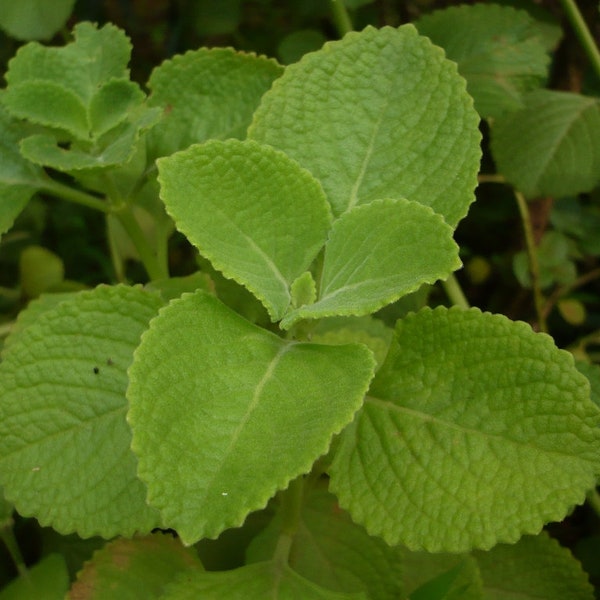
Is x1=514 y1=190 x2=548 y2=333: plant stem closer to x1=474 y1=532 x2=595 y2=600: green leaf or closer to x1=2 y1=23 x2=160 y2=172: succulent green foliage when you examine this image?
x1=474 y1=532 x2=595 y2=600: green leaf

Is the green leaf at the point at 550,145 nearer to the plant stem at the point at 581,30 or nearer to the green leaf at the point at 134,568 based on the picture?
the plant stem at the point at 581,30

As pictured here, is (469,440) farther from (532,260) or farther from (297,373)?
(532,260)

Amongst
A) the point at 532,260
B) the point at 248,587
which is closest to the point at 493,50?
the point at 532,260

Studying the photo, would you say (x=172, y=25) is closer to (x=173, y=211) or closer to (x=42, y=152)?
(x=42, y=152)

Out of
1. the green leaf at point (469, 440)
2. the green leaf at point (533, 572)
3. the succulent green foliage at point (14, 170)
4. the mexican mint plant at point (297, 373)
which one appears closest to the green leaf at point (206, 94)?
the mexican mint plant at point (297, 373)

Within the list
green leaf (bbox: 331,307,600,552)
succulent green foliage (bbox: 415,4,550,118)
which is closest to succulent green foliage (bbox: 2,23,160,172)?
green leaf (bbox: 331,307,600,552)

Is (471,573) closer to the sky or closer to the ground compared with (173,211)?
closer to the ground

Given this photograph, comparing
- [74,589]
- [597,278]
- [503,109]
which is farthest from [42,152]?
[597,278]

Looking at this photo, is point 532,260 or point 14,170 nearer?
point 14,170

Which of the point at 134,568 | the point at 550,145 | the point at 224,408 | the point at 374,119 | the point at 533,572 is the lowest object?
the point at 533,572
